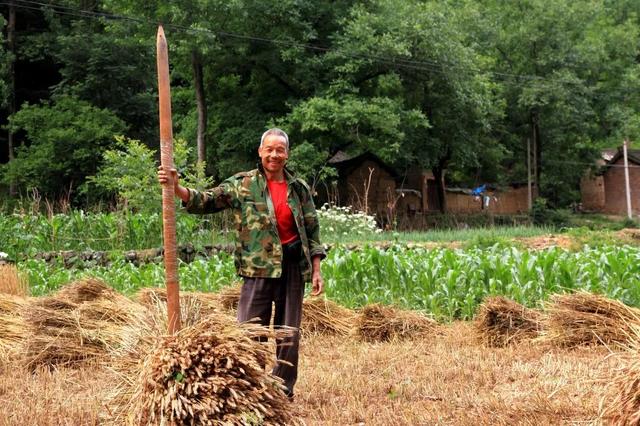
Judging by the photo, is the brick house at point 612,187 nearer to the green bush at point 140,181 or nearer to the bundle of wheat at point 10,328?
the green bush at point 140,181

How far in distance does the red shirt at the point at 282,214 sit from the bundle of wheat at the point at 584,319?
2959 mm

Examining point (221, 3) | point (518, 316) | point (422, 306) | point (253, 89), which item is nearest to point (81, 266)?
point (422, 306)

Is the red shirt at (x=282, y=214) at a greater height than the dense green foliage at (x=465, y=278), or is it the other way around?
the red shirt at (x=282, y=214)

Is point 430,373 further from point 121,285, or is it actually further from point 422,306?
point 121,285

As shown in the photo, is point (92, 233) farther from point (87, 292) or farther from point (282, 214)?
point (282, 214)

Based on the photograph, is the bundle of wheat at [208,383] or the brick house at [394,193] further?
the brick house at [394,193]

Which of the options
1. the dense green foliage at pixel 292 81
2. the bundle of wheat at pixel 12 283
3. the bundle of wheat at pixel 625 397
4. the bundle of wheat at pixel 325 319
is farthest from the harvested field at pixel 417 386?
the dense green foliage at pixel 292 81

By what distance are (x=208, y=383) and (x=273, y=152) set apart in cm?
167

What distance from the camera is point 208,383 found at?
3.38m

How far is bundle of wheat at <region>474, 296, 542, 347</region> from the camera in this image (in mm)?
6598

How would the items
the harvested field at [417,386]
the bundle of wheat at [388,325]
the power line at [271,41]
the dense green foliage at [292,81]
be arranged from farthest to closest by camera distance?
the power line at [271,41] < the dense green foliage at [292,81] < the bundle of wheat at [388,325] < the harvested field at [417,386]

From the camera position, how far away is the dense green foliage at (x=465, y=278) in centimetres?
792

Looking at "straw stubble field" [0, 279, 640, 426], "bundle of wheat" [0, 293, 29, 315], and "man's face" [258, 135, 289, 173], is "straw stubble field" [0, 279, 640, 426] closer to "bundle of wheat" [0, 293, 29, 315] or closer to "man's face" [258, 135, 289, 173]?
"bundle of wheat" [0, 293, 29, 315]

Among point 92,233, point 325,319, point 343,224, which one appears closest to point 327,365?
point 325,319
